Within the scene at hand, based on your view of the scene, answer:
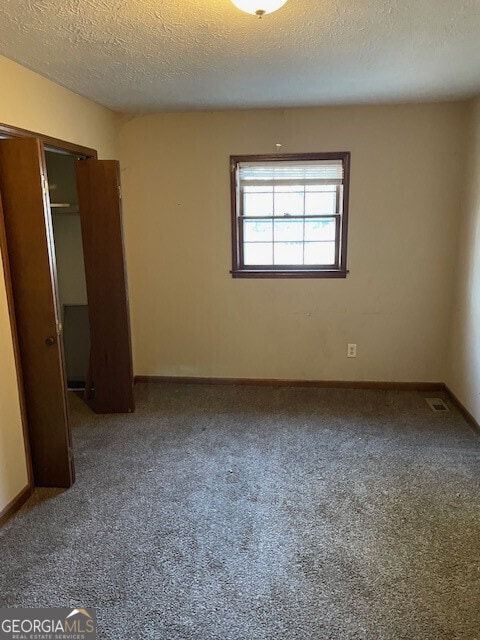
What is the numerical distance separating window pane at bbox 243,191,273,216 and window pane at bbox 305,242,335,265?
458mm

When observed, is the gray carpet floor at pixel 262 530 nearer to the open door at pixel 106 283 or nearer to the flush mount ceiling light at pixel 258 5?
the open door at pixel 106 283

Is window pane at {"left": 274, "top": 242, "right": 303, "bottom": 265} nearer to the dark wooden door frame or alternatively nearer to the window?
the window

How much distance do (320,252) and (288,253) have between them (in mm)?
280

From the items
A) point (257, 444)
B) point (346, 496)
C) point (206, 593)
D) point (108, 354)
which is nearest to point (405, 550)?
point (346, 496)

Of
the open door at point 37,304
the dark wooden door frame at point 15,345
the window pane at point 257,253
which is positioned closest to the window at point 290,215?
the window pane at point 257,253

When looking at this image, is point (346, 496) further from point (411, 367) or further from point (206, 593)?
point (411, 367)

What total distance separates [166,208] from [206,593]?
3053 mm

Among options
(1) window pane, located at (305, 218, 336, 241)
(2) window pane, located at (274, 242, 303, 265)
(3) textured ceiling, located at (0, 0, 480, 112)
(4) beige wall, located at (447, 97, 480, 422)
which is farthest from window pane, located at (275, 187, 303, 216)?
(4) beige wall, located at (447, 97, 480, 422)

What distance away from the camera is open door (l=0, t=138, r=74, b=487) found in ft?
7.70

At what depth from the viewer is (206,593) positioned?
6.24ft

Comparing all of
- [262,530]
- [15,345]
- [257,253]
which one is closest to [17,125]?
[15,345]

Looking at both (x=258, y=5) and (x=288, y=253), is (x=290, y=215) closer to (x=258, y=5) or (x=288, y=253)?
(x=288, y=253)

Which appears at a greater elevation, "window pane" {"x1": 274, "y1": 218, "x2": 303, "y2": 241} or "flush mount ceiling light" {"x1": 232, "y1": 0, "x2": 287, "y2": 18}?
"flush mount ceiling light" {"x1": 232, "y1": 0, "x2": 287, "y2": 18}

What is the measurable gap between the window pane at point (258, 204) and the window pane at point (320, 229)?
0.35 m
